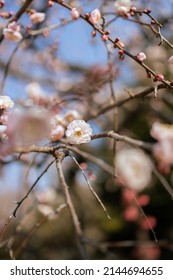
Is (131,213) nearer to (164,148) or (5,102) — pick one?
(5,102)

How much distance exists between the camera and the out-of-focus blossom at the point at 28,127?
0.90 metres

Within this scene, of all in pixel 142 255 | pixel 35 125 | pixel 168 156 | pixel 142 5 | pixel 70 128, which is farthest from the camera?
pixel 142 255

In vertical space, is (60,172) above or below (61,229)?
above

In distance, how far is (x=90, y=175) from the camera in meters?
1.95

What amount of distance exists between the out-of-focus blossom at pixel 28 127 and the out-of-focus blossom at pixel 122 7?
0.83m

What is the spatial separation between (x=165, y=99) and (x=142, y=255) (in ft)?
5.18

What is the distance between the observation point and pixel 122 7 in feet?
5.28

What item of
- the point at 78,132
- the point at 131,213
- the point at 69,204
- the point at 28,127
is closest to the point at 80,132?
the point at 78,132

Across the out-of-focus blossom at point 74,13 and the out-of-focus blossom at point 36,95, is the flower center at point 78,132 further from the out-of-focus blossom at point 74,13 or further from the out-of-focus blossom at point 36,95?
the out-of-focus blossom at point 36,95

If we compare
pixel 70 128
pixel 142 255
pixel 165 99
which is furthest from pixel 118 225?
pixel 70 128

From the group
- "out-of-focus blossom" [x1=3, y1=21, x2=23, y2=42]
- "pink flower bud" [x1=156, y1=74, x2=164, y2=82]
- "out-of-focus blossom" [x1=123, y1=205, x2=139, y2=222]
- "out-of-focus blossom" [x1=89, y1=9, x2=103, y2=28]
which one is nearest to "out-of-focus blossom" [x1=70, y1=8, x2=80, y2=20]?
"out-of-focus blossom" [x1=89, y1=9, x2=103, y2=28]

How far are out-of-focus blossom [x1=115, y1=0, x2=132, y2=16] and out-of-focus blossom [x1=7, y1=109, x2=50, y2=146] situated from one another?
0.83 metres
